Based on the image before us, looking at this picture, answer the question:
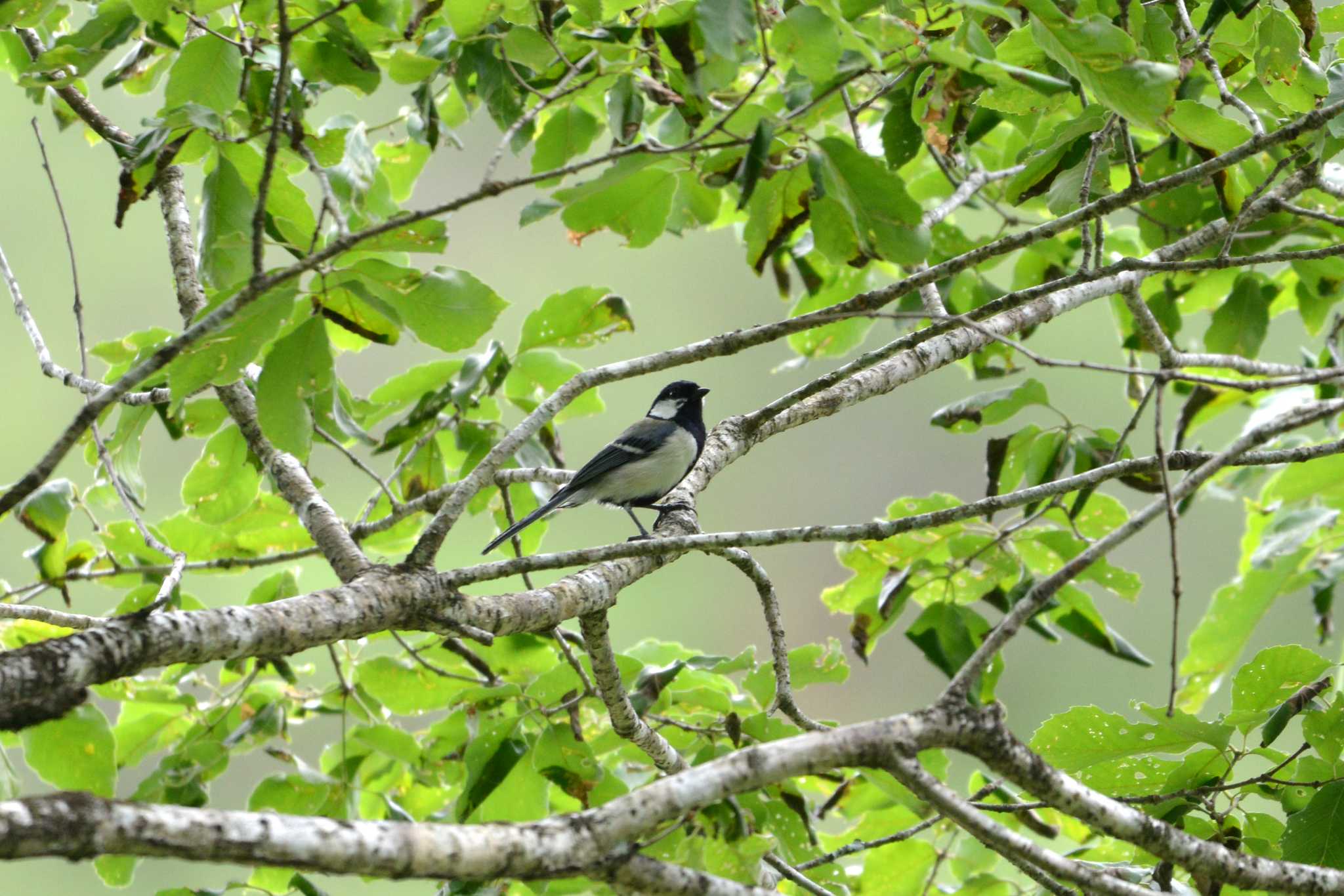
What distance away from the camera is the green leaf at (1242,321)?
3094 mm

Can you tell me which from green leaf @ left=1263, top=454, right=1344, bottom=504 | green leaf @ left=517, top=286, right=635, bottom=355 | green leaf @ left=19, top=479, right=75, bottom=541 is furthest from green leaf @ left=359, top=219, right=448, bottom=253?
green leaf @ left=1263, top=454, right=1344, bottom=504

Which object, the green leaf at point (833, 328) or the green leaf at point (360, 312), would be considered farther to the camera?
the green leaf at point (833, 328)

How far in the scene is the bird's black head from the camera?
4.34 metres

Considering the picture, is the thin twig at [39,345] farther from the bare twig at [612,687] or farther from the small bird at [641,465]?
the small bird at [641,465]

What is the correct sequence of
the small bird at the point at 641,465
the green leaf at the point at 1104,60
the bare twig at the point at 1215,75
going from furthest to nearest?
the small bird at the point at 641,465
the bare twig at the point at 1215,75
the green leaf at the point at 1104,60

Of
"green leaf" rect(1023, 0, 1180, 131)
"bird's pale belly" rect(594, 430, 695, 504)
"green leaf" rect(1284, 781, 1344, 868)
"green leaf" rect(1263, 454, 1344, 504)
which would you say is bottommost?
"green leaf" rect(1284, 781, 1344, 868)

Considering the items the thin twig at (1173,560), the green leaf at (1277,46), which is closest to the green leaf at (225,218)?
the thin twig at (1173,560)

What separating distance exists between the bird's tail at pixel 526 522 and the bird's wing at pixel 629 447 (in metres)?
0.27

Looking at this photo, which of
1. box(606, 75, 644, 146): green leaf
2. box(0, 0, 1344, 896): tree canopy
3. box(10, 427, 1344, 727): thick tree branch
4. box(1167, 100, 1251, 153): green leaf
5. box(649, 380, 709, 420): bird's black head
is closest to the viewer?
box(10, 427, 1344, 727): thick tree branch

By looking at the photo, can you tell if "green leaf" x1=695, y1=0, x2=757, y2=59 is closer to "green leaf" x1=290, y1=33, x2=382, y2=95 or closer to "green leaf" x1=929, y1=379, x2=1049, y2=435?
"green leaf" x1=290, y1=33, x2=382, y2=95

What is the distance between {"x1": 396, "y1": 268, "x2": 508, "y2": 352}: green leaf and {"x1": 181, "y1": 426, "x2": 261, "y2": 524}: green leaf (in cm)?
113

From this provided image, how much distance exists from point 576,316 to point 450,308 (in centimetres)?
99

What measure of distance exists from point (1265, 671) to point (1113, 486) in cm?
1021

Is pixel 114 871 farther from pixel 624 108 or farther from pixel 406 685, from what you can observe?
pixel 624 108
